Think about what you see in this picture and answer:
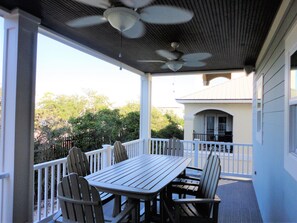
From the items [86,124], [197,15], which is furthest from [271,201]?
[86,124]

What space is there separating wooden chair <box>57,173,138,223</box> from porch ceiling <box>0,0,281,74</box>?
198cm

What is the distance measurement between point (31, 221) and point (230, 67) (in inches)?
209

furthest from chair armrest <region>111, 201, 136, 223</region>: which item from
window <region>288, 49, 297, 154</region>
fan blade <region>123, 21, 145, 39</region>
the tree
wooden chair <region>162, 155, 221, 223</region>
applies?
the tree

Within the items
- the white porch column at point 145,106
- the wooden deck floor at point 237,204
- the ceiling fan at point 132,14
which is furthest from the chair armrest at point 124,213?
the white porch column at point 145,106

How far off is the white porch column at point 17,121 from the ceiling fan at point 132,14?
785mm

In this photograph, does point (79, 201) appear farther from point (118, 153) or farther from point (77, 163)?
point (118, 153)

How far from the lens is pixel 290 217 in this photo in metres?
1.95

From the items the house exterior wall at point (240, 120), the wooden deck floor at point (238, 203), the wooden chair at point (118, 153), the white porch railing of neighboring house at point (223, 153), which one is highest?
the house exterior wall at point (240, 120)

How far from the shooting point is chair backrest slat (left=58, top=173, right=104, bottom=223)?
76.0 inches

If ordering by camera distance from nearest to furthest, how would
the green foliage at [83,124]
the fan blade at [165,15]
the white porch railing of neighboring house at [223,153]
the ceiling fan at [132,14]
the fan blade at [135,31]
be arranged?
1. the ceiling fan at [132,14]
2. the fan blade at [165,15]
3. the fan blade at [135,31]
4. the white porch railing of neighboring house at [223,153]
5. the green foliage at [83,124]

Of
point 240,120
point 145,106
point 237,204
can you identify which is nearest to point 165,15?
point 237,204

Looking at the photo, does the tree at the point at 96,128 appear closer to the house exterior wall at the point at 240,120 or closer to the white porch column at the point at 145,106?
the white porch column at the point at 145,106

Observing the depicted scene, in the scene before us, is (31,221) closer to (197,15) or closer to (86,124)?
(197,15)

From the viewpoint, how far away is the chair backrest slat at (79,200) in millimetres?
1930
